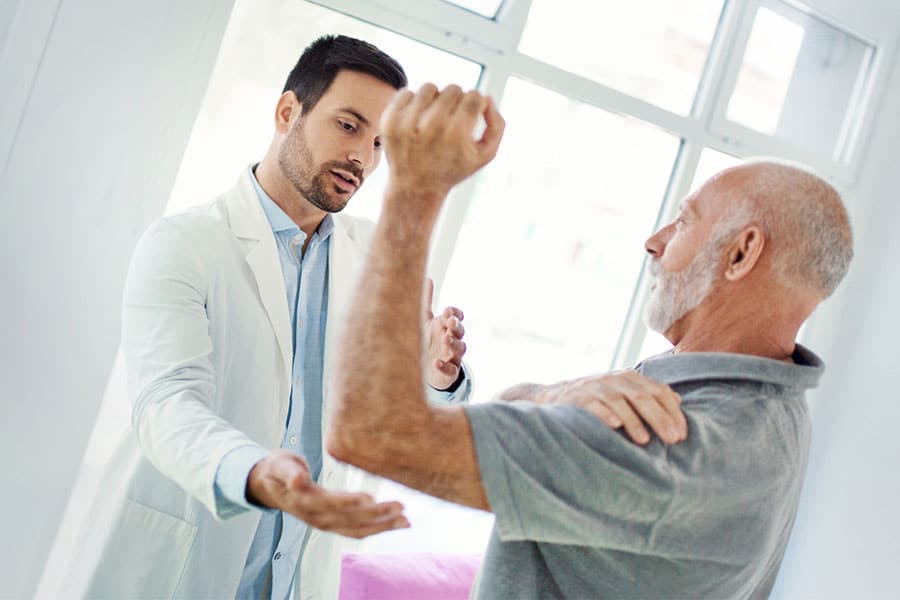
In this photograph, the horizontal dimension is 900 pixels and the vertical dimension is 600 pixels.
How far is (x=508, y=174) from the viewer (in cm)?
288

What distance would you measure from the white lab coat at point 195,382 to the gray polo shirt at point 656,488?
684mm

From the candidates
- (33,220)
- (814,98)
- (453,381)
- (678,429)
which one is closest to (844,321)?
(814,98)

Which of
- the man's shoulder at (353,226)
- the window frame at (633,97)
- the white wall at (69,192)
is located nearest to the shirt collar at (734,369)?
the man's shoulder at (353,226)

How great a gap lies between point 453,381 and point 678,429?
0.83m

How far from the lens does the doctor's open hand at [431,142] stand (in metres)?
0.94

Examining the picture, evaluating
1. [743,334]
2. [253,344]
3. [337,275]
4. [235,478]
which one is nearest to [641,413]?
[743,334]

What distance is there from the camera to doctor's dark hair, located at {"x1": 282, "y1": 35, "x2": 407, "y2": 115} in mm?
1928

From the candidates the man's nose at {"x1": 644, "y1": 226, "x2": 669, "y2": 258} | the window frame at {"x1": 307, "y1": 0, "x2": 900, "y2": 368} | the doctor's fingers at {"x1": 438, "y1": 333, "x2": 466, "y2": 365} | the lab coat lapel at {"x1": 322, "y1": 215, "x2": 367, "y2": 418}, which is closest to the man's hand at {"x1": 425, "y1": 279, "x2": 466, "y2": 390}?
the doctor's fingers at {"x1": 438, "y1": 333, "x2": 466, "y2": 365}

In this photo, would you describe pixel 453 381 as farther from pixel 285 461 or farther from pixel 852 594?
pixel 852 594

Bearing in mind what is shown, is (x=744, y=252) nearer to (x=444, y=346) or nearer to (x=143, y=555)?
(x=444, y=346)

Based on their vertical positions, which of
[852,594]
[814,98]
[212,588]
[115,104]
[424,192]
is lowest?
[212,588]

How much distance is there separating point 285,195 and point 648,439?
3.73ft

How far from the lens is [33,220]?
6.37 feet

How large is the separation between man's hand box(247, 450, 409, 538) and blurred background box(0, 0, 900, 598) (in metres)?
1.06
